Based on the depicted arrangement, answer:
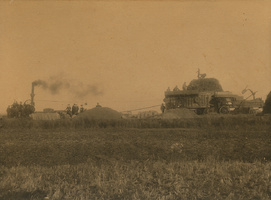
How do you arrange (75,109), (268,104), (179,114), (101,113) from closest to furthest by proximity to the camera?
(268,104)
(179,114)
(101,113)
(75,109)

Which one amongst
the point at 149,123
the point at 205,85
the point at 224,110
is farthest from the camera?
the point at 205,85

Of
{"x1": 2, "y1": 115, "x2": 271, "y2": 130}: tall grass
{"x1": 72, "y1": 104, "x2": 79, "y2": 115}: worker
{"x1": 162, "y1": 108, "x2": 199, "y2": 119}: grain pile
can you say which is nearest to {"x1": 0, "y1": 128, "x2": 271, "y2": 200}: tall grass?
{"x1": 2, "y1": 115, "x2": 271, "y2": 130}: tall grass

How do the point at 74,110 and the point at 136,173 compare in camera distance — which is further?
the point at 74,110

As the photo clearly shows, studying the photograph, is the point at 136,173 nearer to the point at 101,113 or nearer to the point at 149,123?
the point at 149,123

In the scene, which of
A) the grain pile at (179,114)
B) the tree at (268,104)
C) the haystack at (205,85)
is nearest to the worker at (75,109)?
the grain pile at (179,114)

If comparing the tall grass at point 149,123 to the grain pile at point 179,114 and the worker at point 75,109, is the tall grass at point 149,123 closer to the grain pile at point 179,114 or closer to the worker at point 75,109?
the grain pile at point 179,114

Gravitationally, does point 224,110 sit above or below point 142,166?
above

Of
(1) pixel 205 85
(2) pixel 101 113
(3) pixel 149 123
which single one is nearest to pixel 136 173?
(3) pixel 149 123
